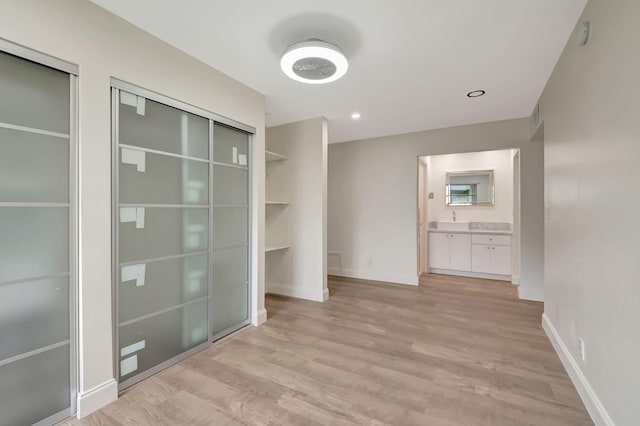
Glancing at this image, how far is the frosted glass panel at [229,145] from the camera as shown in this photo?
268 centimetres

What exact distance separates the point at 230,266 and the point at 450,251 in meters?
4.36

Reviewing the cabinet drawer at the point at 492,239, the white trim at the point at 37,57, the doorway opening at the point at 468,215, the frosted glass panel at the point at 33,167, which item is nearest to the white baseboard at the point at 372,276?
the doorway opening at the point at 468,215

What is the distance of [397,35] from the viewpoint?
206cm

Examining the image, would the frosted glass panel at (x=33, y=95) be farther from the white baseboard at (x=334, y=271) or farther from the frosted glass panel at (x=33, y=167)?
the white baseboard at (x=334, y=271)

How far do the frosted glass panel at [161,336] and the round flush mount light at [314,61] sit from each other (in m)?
Result: 2.21

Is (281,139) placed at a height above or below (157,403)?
above

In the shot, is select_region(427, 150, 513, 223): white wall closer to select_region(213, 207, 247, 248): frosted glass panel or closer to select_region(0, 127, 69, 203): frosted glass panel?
select_region(213, 207, 247, 248): frosted glass panel

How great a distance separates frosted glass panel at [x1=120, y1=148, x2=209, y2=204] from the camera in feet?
6.61

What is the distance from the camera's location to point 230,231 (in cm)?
285

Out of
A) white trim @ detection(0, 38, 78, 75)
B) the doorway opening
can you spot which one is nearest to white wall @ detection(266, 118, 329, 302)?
the doorway opening

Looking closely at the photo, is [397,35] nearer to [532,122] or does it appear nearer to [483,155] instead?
[532,122]

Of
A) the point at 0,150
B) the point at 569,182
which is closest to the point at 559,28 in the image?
the point at 569,182

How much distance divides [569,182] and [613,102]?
815 mm

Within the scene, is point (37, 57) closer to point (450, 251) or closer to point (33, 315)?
point (33, 315)
